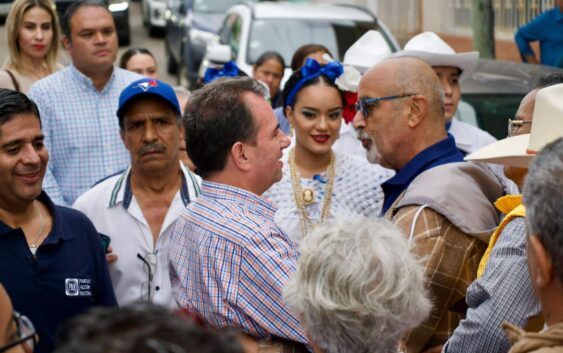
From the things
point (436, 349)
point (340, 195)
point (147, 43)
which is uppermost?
point (340, 195)

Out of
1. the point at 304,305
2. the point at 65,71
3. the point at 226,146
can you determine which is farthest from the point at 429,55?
the point at 304,305

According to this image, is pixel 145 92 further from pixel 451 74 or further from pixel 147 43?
pixel 147 43

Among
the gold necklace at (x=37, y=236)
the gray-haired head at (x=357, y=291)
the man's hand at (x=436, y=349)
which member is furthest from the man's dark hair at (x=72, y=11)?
the gray-haired head at (x=357, y=291)

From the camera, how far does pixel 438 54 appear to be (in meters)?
6.97

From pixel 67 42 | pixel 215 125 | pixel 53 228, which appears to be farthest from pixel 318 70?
pixel 53 228

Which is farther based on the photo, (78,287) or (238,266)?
(78,287)

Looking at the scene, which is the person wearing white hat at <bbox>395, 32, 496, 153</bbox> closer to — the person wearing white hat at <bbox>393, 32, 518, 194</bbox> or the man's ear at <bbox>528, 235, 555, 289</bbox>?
the person wearing white hat at <bbox>393, 32, 518, 194</bbox>

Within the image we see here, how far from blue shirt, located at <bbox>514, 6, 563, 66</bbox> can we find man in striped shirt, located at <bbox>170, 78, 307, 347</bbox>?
8.29m

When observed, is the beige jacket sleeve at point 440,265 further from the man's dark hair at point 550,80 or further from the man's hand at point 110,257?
the man's hand at point 110,257

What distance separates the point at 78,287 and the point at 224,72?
285cm

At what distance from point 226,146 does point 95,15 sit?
125 inches

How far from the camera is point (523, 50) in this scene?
12.7 m

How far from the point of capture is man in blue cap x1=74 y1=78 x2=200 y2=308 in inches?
202

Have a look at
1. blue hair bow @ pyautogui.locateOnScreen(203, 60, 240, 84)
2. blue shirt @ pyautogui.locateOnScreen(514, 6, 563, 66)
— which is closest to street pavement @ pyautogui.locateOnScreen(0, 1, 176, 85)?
blue shirt @ pyautogui.locateOnScreen(514, 6, 563, 66)
